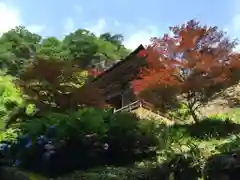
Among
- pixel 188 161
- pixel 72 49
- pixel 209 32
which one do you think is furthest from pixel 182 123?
pixel 72 49

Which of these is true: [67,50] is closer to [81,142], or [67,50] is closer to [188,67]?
[188,67]

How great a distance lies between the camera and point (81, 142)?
7621 mm

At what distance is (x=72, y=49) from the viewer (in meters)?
48.6

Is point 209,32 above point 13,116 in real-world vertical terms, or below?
above

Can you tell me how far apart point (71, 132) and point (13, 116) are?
888cm

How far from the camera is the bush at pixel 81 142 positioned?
7605mm

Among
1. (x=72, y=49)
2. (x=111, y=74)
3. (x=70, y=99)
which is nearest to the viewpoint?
(x=70, y=99)

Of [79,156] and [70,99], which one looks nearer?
[79,156]

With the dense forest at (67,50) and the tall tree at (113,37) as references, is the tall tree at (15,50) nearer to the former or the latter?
the dense forest at (67,50)

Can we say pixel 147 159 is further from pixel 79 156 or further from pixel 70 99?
pixel 70 99

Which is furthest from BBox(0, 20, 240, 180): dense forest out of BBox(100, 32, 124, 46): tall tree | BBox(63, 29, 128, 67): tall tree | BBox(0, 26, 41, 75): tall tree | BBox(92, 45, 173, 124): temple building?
BBox(100, 32, 124, 46): tall tree

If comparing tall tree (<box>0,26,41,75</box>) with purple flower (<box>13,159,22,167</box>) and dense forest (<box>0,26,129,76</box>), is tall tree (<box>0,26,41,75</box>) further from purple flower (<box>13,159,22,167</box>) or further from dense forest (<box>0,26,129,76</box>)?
purple flower (<box>13,159,22,167</box>)

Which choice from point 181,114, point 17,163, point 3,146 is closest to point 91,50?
point 181,114

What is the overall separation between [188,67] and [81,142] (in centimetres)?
691
